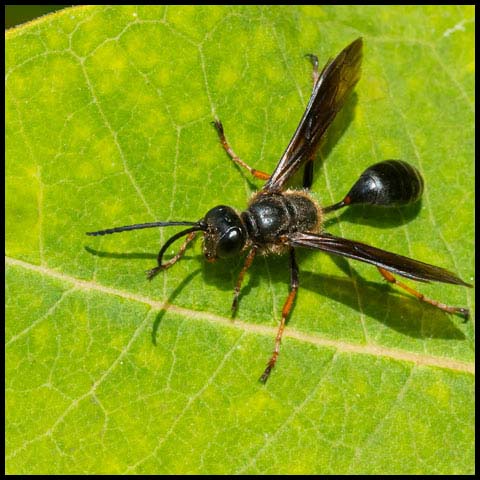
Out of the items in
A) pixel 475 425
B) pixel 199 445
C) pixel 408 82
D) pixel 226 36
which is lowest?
pixel 475 425

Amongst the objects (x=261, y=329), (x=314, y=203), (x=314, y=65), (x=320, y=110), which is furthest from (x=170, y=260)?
(x=314, y=65)

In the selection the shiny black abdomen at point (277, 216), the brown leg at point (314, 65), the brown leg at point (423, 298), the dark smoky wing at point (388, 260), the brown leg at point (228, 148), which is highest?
the brown leg at point (314, 65)

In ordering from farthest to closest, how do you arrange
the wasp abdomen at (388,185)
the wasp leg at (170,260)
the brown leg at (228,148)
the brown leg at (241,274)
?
1. the wasp abdomen at (388,185)
2. the brown leg at (228,148)
3. the brown leg at (241,274)
4. the wasp leg at (170,260)

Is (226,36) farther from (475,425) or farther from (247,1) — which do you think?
(475,425)

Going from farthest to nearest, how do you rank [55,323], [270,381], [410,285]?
[410,285] → [270,381] → [55,323]

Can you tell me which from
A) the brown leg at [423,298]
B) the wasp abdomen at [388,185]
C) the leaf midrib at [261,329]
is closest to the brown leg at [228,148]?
the wasp abdomen at [388,185]

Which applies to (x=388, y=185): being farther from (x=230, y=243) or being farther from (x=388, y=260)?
(x=230, y=243)

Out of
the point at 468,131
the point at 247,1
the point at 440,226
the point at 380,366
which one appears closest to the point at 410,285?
the point at 440,226

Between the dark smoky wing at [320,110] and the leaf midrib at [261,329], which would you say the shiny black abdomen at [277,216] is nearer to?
the dark smoky wing at [320,110]
